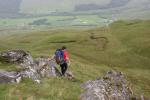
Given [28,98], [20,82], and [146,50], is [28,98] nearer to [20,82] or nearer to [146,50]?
[20,82]

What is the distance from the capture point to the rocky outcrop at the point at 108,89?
32625 millimetres

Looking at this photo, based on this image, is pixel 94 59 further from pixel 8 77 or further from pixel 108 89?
pixel 8 77

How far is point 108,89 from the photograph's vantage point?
35156 mm

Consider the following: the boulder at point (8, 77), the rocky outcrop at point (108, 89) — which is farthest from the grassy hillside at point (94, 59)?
the rocky outcrop at point (108, 89)

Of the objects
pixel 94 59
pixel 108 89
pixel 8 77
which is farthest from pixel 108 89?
pixel 94 59

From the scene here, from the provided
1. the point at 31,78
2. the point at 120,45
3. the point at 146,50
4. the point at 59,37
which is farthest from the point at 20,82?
the point at 59,37

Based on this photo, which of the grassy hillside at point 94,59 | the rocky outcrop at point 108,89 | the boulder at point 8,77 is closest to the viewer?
the rocky outcrop at point 108,89

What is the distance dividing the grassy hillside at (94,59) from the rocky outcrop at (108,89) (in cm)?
111

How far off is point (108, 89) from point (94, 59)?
5214 cm

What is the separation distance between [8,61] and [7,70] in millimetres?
6011

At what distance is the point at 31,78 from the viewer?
37.0 metres

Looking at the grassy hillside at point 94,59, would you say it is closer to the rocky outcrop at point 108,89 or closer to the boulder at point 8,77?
the boulder at point 8,77

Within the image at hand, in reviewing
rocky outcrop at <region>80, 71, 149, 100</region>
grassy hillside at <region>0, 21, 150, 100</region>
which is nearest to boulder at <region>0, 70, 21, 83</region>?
Answer: grassy hillside at <region>0, 21, 150, 100</region>

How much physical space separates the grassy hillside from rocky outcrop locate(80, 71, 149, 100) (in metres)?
1.11
